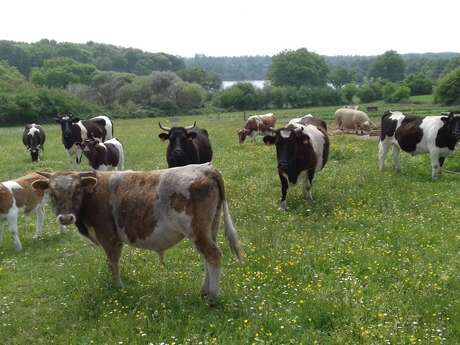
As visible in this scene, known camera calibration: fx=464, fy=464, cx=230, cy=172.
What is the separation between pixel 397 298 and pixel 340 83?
502 feet

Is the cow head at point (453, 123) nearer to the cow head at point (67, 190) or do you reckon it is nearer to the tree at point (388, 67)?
the cow head at point (67, 190)

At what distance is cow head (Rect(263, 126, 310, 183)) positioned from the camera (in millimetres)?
12648

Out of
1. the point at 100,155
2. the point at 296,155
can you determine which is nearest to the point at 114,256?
the point at 296,155

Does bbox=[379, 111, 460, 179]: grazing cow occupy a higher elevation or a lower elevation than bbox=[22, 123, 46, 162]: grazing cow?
higher

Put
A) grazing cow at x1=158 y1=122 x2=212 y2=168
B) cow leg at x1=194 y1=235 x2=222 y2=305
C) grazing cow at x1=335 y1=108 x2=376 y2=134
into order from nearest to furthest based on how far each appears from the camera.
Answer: cow leg at x1=194 y1=235 x2=222 y2=305, grazing cow at x1=158 y1=122 x2=212 y2=168, grazing cow at x1=335 y1=108 x2=376 y2=134

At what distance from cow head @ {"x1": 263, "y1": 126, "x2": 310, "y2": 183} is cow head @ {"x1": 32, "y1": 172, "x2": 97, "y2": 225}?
20.4 ft

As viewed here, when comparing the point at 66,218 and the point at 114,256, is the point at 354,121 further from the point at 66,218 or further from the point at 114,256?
the point at 66,218

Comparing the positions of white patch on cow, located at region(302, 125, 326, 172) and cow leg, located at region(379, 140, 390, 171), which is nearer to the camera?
white patch on cow, located at region(302, 125, 326, 172)

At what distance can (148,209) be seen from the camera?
7.31 metres

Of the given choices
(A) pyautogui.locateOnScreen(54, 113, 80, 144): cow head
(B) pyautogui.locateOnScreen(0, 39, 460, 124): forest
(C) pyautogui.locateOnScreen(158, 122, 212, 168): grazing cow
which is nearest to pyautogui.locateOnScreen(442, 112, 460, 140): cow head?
(C) pyautogui.locateOnScreen(158, 122, 212, 168): grazing cow

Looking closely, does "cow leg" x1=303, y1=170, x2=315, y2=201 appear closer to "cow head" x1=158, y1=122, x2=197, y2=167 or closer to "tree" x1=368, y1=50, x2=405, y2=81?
"cow head" x1=158, y1=122, x2=197, y2=167

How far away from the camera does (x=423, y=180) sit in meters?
15.3

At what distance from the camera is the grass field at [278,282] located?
20.0 feet

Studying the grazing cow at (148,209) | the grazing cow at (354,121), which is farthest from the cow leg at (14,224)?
the grazing cow at (354,121)
